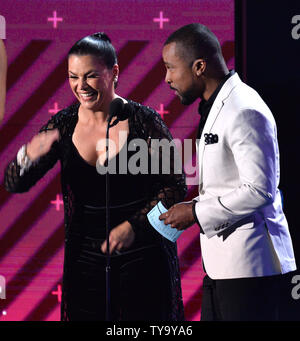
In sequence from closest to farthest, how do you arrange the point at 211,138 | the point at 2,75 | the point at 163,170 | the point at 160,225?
the point at 211,138 < the point at 160,225 < the point at 163,170 < the point at 2,75

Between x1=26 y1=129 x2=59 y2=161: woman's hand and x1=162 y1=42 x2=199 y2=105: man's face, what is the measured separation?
82cm

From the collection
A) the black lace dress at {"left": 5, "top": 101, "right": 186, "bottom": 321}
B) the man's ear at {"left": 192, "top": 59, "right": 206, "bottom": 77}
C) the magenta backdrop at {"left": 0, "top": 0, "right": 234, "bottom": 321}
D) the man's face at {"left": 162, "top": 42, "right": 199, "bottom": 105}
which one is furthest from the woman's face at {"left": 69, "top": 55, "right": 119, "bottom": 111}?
the man's ear at {"left": 192, "top": 59, "right": 206, "bottom": 77}

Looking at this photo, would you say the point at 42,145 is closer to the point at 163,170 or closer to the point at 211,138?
the point at 163,170

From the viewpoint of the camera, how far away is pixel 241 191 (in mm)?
2074

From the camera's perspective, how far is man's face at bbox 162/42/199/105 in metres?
2.36

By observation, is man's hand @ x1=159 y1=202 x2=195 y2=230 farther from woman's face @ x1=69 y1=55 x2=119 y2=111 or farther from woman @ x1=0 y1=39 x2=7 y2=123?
woman @ x1=0 y1=39 x2=7 y2=123

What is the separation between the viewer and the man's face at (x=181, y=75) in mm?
2355

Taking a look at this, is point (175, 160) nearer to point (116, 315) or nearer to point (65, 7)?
point (116, 315)

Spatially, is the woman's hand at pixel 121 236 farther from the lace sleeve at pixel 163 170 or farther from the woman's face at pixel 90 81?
the woman's face at pixel 90 81

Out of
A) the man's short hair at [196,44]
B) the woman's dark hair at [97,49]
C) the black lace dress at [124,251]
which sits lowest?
the black lace dress at [124,251]

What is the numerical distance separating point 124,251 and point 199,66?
106cm

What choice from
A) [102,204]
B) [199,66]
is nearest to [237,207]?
[199,66]

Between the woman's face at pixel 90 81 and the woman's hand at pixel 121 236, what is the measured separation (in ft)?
2.06

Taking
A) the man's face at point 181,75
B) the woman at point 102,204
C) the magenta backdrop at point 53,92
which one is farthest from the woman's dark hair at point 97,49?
the man's face at point 181,75
